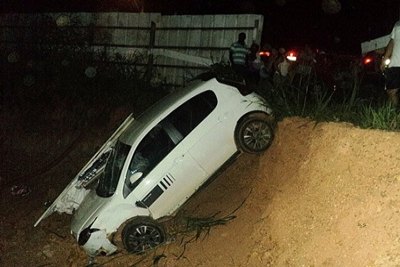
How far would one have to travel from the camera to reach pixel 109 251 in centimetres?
763

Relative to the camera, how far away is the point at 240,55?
11.1 metres

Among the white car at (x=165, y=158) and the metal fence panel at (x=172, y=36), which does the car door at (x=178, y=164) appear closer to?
the white car at (x=165, y=158)

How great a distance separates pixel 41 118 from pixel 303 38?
14186 millimetres

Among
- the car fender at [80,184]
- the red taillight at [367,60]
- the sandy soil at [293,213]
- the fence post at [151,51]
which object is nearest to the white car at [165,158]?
the sandy soil at [293,213]

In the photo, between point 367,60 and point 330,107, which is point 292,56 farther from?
point 330,107

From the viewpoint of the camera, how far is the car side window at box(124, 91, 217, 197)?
7.48 m

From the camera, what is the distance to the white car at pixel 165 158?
742cm

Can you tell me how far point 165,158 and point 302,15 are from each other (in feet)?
62.9

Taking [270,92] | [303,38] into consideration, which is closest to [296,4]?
[303,38]

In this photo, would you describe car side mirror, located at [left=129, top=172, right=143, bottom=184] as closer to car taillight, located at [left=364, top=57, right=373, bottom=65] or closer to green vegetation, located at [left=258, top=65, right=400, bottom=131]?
green vegetation, located at [left=258, top=65, right=400, bottom=131]

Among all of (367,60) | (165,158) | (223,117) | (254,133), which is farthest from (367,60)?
(165,158)

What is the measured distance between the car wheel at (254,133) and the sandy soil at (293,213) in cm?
16

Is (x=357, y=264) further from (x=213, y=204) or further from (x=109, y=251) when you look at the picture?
(x=109, y=251)

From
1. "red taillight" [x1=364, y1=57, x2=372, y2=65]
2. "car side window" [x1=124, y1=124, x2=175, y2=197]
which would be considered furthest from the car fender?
"red taillight" [x1=364, y1=57, x2=372, y2=65]
